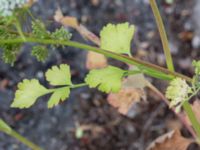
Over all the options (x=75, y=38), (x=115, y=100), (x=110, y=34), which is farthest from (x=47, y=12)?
(x=110, y=34)

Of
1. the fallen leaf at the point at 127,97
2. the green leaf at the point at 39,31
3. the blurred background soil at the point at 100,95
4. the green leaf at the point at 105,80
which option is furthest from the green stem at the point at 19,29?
the blurred background soil at the point at 100,95

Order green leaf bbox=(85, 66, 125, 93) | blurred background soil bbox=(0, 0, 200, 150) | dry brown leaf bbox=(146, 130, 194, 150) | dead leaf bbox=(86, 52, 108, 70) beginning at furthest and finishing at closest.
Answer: blurred background soil bbox=(0, 0, 200, 150) → dead leaf bbox=(86, 52, 108, 70) → dry brown leaf bbox=(146, 130, 194, 150) → green leaf bbox=(85, 66, 125, 93)

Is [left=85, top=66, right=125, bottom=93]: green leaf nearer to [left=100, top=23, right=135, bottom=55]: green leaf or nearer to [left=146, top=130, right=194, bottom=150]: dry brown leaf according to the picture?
[left=100, top=23, right=135, bottom=55]: green leaf

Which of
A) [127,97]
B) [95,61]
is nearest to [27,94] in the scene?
[127,97]

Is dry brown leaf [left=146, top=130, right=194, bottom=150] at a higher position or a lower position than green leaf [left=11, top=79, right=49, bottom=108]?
lower

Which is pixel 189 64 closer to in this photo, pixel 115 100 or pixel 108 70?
pixel 115 100

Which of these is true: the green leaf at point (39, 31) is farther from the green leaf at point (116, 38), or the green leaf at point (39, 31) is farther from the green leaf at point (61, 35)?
the green leaf at point (116, 38)

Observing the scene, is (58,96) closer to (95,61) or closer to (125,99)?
(125,99)

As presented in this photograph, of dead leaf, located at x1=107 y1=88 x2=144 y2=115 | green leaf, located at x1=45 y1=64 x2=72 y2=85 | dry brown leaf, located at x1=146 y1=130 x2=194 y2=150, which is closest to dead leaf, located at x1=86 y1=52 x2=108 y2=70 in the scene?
dead leaf, located at x1=107 y1=88 x2=144 y2=115
